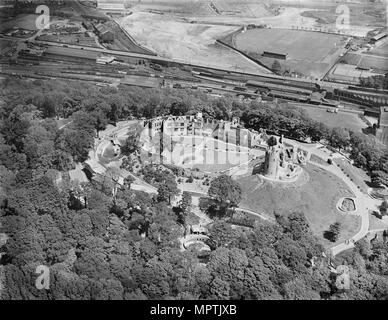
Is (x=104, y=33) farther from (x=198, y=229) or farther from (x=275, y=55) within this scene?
(x=198, y=229)

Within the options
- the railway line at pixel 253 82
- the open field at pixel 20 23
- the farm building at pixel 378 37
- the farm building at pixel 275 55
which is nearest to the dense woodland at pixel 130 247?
the railway line at pixel 253 82

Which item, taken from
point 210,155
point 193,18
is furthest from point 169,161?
point 193,18

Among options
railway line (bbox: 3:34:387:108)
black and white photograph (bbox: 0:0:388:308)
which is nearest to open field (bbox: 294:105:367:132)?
black and white photograph (bbox: 0:0:388:308)

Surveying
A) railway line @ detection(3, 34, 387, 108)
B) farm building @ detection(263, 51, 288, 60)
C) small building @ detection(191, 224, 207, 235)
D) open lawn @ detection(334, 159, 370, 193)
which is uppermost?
farm building @ detection(263, 51, 288, 60)

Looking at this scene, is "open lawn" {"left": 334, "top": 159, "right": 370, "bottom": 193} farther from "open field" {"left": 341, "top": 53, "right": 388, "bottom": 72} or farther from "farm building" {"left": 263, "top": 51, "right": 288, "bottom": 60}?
"farm building" {"left": 263, "top": 51, "right": 288, "bottom": 60}
